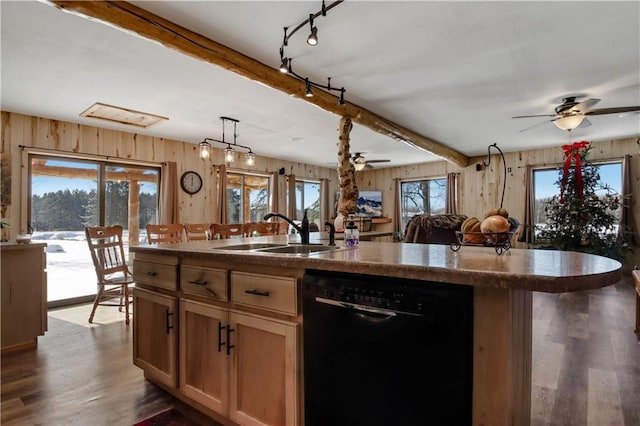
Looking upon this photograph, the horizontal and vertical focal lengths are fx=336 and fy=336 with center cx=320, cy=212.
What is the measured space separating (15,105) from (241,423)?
4.35 metres

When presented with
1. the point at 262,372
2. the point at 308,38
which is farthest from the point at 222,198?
the point at 262,372

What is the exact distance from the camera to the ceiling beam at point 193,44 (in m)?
1.98

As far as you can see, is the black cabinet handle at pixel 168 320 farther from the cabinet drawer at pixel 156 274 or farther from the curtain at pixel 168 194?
the curtain at pixel 168 194

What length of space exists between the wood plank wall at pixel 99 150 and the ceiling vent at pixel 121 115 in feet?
1.73

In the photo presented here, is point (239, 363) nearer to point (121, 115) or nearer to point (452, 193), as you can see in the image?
point (121, 115)

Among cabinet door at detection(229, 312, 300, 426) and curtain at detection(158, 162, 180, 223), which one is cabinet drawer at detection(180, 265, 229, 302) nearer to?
cabinet door at detection(229, 312, 300, 426)

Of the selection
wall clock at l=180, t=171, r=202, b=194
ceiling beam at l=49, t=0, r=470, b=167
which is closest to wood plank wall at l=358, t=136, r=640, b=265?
ceiling beam at l=49, t=0, r=470, b=167

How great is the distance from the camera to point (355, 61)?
285cm

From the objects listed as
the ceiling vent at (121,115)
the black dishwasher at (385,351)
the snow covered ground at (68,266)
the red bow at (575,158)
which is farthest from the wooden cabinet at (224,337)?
the red bow at (575,158)

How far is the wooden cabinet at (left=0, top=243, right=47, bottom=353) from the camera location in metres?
2.73

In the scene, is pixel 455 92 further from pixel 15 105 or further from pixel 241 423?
pixel 15 105

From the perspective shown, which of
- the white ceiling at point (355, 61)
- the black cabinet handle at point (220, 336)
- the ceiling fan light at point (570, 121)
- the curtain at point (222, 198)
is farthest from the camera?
the curtain at point (222, 198)

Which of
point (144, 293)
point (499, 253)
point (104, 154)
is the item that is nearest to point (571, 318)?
point (499, 253)

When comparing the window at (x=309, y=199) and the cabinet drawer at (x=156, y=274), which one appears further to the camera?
the window at (x=309, y=199)
